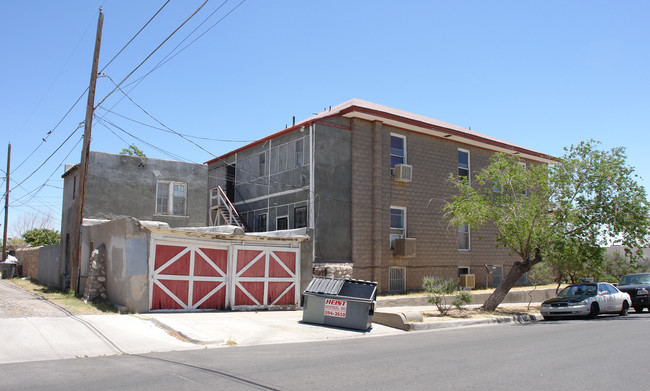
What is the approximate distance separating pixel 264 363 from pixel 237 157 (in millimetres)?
19442

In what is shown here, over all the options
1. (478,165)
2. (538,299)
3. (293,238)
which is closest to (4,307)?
(293,238)

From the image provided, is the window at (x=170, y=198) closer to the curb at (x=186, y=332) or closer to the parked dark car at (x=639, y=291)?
the curb at (x=186, y=332)

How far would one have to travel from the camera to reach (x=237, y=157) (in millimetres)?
26641

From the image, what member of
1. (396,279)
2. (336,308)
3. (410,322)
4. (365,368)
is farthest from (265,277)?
(365,368)

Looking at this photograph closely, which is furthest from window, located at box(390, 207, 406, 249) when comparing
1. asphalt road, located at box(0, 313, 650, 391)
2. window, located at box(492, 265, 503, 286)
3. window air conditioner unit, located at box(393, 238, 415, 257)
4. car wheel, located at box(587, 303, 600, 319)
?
asphalt road, located at box(0, 313, 650, 391)

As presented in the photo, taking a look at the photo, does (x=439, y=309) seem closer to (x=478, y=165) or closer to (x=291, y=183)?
(x=291, y=183)

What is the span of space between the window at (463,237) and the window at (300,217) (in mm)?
8442

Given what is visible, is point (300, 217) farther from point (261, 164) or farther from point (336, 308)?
point (336, 308)

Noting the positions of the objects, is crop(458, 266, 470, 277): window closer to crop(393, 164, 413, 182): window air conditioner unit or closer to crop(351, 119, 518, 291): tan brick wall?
crop(351, 119, 518, 291): tan brick wall

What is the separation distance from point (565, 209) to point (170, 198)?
1635 centimetres

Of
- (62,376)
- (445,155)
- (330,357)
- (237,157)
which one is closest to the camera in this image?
(62,376)

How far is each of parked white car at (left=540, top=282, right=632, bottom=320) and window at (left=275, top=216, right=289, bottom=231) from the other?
1080 centimetres

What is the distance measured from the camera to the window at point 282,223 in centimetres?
2235

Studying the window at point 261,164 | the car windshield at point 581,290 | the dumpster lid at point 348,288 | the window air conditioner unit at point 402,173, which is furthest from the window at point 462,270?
the dumpster lid at point 348,288
